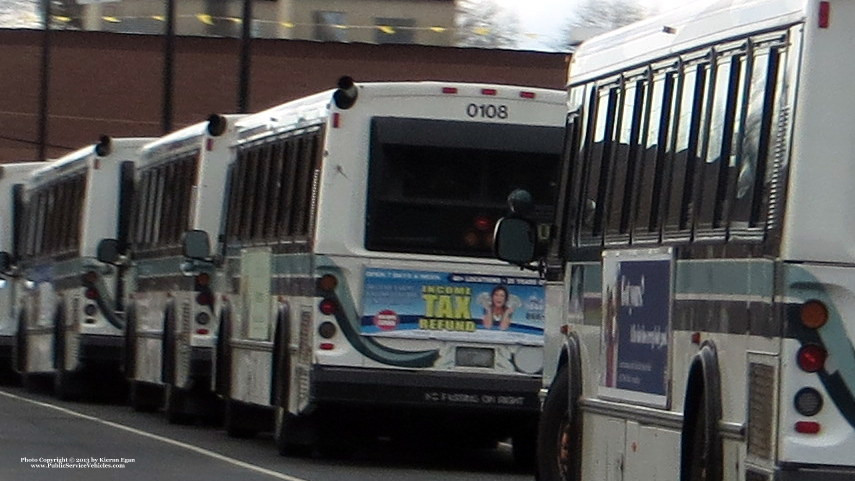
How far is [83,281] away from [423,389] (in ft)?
36.5

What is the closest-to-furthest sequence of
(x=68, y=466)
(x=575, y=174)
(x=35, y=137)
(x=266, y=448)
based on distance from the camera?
(x=575, y=174) < (x=68, y=466) < (x=266, y=448) < (x=35, y=137)

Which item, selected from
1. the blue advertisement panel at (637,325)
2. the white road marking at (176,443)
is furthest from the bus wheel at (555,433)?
the white road marking at (176,443)

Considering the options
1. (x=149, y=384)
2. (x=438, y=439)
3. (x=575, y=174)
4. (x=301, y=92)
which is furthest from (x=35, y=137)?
(x=575, y=174)

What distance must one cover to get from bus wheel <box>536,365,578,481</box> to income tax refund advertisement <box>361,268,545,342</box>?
3756 millimetres

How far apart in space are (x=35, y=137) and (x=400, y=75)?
1120 centimetres

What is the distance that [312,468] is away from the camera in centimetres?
1705

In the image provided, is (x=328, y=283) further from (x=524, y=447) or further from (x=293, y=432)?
(x=524, y=447)

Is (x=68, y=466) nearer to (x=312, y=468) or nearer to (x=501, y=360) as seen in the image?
(x=312, y=468)

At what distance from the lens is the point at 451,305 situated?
17.5 metres

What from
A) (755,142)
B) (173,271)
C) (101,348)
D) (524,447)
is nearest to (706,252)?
(755,142)

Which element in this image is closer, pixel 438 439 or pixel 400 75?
pixel 438 439

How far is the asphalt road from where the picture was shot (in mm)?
16156

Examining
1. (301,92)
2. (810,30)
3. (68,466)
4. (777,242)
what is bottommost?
(68,466)

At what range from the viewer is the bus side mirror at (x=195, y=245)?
22.1 m
